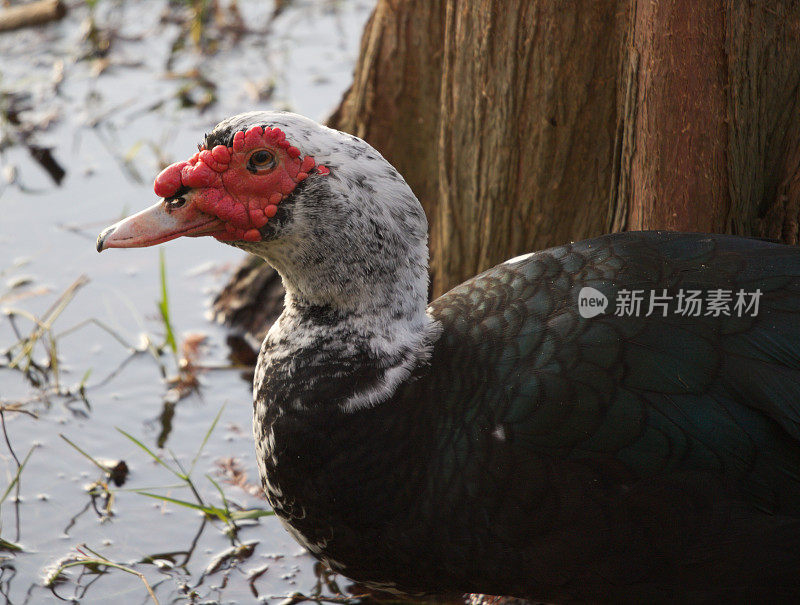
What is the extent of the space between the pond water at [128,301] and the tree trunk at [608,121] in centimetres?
124

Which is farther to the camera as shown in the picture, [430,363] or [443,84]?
[443,84]

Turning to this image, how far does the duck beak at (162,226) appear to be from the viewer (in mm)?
2607

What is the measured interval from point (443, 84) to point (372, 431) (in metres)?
1.51

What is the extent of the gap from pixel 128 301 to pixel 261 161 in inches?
91.9

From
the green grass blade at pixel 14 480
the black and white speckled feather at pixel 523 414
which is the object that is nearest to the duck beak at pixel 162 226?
the black and white speckled feather at pixel 523 414

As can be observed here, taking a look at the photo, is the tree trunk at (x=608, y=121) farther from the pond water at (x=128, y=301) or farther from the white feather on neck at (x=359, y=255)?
the pond water at (x=128, y=301)

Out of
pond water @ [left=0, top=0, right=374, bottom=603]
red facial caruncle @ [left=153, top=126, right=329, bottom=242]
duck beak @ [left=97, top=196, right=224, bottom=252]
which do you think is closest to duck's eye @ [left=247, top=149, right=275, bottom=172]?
red facial caruncle @ [left=153, top=126, right=329, bottom=242]

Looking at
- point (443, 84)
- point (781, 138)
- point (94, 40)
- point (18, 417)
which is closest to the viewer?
point (781, 138)

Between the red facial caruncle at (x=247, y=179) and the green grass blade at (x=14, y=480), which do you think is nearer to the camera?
the red facial caruncle at (x=247, y=179)

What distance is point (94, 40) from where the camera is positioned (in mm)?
6562

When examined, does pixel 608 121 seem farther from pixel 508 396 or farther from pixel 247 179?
pixel 247 179

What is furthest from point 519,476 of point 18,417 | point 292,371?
point 18,417

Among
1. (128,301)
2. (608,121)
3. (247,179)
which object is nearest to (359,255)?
(247,179)

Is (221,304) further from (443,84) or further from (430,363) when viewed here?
(430,363)
